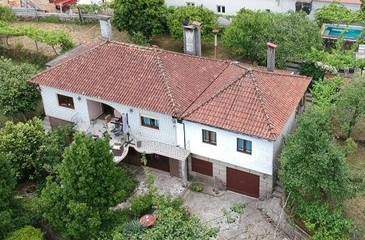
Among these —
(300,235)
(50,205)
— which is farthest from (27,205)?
(300,235)

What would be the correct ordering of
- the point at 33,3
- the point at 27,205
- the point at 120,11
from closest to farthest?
1. the point at 27,205
2. the point at 120,11
3. the point at 33,3

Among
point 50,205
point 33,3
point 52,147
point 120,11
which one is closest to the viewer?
point 50,205

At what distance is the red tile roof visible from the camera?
1401 inches

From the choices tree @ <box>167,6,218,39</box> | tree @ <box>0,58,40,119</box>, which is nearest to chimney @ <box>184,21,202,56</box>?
tree @ <box>167,6,218,39</box>

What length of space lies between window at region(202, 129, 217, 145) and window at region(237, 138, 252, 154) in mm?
1656

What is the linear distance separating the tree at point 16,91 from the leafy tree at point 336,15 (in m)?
26.9

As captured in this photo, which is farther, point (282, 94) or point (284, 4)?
point (284, 4)

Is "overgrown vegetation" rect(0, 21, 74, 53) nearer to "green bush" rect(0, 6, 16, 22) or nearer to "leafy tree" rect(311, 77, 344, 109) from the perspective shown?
"green bush" rect(0, 6, 16, 22)

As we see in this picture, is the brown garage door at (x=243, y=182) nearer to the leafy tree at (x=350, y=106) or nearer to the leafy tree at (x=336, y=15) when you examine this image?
the leafy tree at (x=350, y=106)

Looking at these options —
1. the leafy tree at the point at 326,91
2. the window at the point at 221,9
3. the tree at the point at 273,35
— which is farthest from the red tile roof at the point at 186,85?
the window at the point at 221,9

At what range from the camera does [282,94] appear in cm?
3769

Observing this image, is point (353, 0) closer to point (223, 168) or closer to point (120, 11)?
point (120, 11)

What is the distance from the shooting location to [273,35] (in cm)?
4659

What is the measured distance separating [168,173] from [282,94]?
31.6ft
